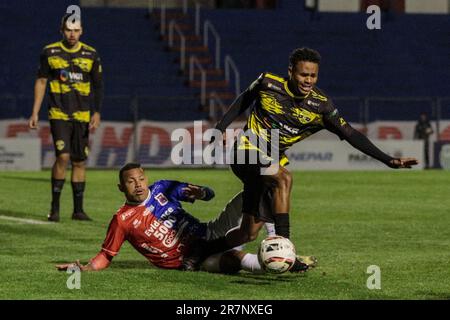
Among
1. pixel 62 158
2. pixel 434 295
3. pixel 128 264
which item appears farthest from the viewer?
pixel 62 158

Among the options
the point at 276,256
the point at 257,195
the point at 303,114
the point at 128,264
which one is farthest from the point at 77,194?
the point at 276,256

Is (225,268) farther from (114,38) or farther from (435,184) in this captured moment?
(114,38)

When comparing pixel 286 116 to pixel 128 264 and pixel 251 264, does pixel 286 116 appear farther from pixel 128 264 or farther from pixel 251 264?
pixel 128 264

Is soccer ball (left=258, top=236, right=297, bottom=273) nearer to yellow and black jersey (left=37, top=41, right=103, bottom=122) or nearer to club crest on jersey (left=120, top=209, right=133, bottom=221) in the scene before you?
club crest on jersey (left=120, top=209, right=133, bottom=221)

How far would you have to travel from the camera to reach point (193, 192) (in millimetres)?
9766

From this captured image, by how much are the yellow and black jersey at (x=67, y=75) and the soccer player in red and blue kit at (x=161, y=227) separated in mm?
4850

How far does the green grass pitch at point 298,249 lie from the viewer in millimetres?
8469

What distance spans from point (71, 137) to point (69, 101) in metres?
0.44

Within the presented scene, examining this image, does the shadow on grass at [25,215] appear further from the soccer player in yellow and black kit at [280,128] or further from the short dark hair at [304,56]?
the short dark hair at [304,56]

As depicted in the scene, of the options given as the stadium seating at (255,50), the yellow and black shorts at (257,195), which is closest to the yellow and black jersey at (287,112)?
the yellow and black shorts at (257,195)

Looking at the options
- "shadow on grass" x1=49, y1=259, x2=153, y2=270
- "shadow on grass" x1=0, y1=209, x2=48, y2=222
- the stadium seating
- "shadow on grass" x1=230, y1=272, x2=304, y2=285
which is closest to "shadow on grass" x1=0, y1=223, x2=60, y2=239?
"shadow on grass" x1=0, y1=209, x2=48, y2=222

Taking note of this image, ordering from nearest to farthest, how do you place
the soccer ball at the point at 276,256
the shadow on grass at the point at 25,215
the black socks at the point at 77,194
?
1. the soccer ball at the point at 276,256
2. the black socks at the point at 77,194
3. the shadow on grass at the point at 25,215
